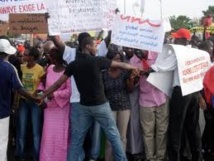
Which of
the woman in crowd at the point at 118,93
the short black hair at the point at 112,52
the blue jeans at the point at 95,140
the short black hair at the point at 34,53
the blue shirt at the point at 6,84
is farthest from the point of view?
the short black hair at the point at 34,53

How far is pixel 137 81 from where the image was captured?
5988mm

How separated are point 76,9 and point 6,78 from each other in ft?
4.72

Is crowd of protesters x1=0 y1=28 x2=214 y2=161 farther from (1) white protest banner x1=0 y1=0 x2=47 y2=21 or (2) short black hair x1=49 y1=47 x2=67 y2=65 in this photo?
(1) white protest banner x1=0 y1=0 x2=47 y2=21

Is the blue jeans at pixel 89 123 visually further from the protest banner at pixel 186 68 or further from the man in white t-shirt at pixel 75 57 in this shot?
the protest banner at pixel 186 68

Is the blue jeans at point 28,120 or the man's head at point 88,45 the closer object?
the man's head at point 88,45

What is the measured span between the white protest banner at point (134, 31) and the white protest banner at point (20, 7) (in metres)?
1.07

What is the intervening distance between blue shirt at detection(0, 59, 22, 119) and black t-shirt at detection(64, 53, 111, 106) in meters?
0.64

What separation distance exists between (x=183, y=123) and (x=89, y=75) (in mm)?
1493

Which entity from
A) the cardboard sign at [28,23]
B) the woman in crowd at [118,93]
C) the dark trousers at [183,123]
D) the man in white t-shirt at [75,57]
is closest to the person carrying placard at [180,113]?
the dark trousers at [183,123]

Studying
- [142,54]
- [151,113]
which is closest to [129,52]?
[142,54]

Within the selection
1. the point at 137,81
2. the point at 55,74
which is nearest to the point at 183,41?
the point at 137,81

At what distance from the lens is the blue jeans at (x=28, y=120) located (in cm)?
630

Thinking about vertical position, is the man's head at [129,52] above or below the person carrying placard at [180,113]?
above

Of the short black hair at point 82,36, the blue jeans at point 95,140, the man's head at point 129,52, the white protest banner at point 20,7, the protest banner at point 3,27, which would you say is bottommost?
the blue jeans at point 95,140
